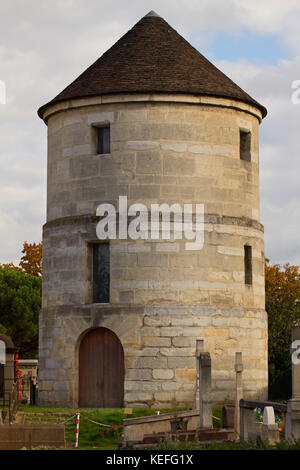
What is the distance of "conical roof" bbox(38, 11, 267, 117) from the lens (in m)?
29.2

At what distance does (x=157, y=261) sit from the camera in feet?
93.4

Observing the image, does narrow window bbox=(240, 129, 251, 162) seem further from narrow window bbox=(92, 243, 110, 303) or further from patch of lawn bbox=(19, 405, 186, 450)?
patch of lawn bbox=(19, 405, 186, 450)

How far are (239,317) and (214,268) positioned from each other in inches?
67.7

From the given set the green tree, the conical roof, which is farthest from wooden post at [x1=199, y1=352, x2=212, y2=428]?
the green tree

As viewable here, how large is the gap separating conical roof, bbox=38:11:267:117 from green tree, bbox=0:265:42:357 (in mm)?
29261

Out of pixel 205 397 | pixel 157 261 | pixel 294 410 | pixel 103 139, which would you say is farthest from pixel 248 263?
pixel 294 410

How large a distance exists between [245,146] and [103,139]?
15.6 ft

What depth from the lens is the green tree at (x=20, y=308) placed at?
2335 inches

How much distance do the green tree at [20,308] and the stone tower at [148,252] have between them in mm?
29325

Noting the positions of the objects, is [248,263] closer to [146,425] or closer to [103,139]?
[103,139]

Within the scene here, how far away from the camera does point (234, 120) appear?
3025 centimetres

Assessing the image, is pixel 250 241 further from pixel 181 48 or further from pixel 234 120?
pixel 181 48

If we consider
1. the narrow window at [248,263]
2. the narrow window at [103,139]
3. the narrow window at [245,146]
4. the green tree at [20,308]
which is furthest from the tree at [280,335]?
the green tree at [20,308]
